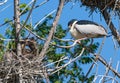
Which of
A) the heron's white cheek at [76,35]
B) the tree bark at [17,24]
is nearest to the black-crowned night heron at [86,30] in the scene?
the heron's white cheek at [76,35]

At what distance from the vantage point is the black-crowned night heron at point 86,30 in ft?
16.1

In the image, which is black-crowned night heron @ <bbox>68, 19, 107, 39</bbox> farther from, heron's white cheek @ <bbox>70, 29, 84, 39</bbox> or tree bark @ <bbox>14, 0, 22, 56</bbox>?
tree bark @ <bbox>14, 0, 22, 56</bbox>

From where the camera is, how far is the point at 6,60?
157 inches

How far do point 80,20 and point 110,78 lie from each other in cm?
178

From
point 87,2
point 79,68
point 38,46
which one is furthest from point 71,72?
point 38,46

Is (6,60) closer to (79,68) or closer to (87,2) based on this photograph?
(87,2)

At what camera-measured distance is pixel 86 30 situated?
193 inches

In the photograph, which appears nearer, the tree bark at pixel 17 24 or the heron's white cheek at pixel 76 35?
the tree bark at pixel 17 24

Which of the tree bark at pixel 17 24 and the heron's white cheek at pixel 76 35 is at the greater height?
the tree bark at pixel 17 24

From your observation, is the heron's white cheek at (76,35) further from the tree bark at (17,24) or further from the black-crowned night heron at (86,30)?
the tree bark at (17,24)

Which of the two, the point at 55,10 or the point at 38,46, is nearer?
the point at 55,10

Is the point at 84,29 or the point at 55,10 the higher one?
the point at 55,10

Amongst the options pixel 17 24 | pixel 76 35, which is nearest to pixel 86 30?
pixel 76 35

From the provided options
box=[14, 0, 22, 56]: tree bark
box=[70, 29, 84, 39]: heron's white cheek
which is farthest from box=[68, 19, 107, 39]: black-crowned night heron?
box=[14, 0, 22, 56]: tree bark
